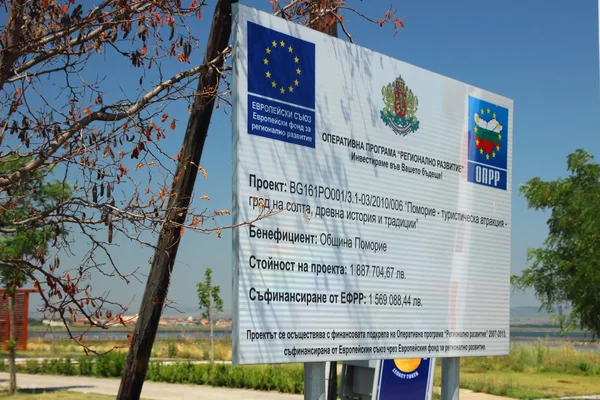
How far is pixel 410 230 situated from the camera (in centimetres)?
773

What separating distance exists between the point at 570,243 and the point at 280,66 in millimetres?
29034

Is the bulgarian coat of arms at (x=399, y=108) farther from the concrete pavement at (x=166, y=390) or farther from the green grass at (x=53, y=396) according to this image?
the concrete pavement at (x=166, y=390)

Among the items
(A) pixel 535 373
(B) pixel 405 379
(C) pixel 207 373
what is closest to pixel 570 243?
(A) pixel 535 373

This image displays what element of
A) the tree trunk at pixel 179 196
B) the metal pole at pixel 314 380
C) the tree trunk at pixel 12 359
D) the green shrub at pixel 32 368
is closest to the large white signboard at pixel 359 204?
the metal pole at pixel 314 380


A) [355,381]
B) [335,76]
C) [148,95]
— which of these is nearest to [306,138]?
[335,76]

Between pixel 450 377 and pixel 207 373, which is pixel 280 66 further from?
pixel 207 373

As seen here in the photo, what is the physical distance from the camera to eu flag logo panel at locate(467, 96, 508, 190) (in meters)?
8.78

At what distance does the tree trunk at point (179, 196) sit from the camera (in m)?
8.56

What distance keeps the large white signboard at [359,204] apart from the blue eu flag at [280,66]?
0.01 m

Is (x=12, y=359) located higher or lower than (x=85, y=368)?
higher

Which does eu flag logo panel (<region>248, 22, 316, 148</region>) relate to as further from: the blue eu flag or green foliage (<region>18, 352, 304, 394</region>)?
green foliage (<region>18, 352, 304, 394</region>)

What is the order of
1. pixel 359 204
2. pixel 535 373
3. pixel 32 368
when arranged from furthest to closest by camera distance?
pixel 32 368 → pixel 535 373 → pixel 359 204

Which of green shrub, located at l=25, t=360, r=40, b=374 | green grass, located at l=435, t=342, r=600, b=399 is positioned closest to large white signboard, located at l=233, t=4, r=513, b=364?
green grass, located at l=435, t=342, r=600, b=399

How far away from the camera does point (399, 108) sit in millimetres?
7812
